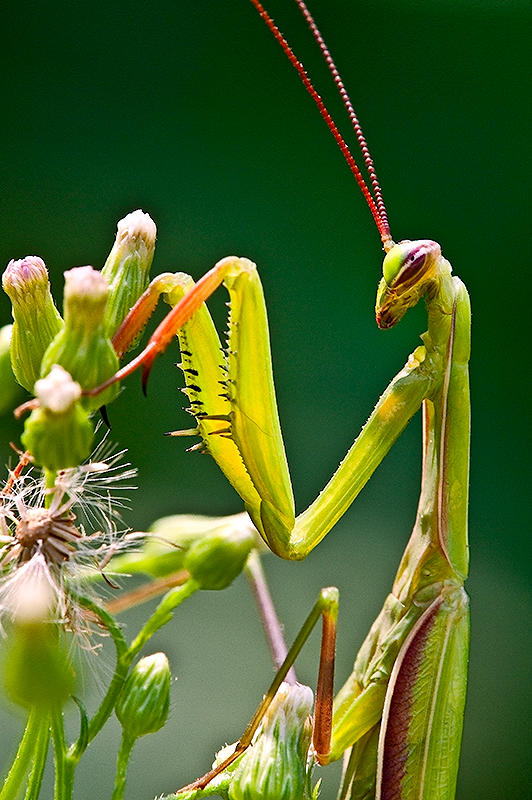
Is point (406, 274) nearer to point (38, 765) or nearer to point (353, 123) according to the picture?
point (353, 123)

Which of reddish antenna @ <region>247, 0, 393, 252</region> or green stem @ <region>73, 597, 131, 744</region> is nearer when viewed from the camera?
green stem @ <region>73, 597, 131, 744</region>

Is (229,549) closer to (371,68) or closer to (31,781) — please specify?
(31,781)

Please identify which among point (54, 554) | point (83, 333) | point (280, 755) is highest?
point (83, 333)

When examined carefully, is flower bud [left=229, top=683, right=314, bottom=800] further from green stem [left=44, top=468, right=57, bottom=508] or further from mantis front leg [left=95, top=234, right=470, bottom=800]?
green stem [left=44, top=468, right=57, bottom=508]

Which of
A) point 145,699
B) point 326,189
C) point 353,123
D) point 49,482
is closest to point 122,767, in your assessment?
point 145,699

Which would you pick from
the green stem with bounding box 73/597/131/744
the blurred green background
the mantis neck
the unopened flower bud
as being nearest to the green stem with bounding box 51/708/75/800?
the green stem with bounding box 73/597/131/744

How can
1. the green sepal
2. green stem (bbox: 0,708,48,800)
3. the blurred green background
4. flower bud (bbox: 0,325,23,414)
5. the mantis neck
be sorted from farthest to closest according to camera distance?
the blurred green background
the mantis neck
flower bud (bbox: 0,325,23,414)
green stem (bbox: 0,708,48,800)
the green sepal

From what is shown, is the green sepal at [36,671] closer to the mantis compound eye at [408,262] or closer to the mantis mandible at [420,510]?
the mantis mandible at [420,510]
